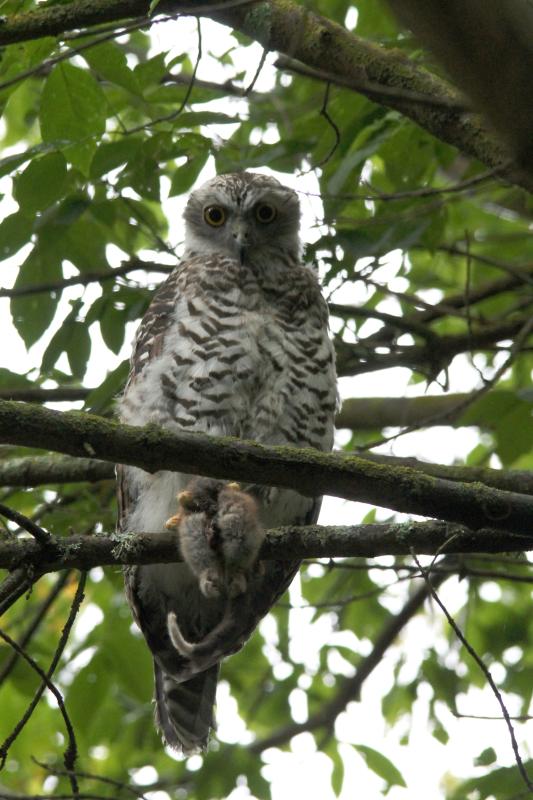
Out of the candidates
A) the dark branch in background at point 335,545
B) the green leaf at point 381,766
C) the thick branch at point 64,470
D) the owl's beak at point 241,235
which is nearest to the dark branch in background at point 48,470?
the thick branch at point 64,470

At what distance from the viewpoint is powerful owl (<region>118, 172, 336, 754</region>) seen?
465 cm

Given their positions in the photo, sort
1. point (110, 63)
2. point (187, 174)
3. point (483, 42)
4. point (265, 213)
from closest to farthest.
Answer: point (483, 42), point (110, 63), point (187, 174), point (265, 213)

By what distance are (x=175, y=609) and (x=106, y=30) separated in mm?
2620

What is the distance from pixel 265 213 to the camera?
5.84 metres

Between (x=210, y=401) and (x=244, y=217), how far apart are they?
1510 mm

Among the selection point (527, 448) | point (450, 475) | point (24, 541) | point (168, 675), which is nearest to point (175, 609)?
point (168, 675)

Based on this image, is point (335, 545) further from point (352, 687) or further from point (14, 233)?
point (352, 687)

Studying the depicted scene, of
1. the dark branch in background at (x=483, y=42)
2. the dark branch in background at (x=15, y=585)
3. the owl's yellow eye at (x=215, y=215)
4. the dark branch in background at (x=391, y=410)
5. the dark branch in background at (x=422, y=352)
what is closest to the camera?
the dark branch in background at (x=483, y=42)

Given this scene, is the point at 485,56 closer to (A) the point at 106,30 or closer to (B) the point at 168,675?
(A) the point at 106,30

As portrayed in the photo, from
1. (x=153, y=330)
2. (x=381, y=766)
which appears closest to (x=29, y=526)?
(x=153, y=330)

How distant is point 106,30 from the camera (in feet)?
12.5

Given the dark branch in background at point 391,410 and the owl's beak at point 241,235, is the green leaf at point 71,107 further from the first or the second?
the dark branch in background at point 391,410

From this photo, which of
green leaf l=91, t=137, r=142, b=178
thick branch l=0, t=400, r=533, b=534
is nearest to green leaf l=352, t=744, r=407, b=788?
thick branch l=0, t=400, r=533, b=534

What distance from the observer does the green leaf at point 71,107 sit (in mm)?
3764
